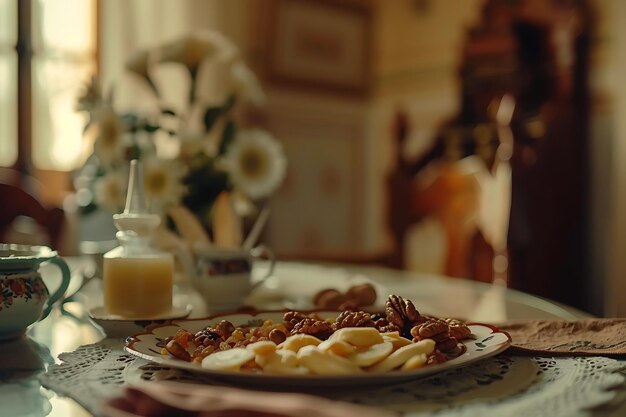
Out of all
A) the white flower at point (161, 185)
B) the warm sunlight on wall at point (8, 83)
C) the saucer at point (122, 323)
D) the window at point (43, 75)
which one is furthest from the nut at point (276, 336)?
the warm sunlight on wall at point (8, 83)

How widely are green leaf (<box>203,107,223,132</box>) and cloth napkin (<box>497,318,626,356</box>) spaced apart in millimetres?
664

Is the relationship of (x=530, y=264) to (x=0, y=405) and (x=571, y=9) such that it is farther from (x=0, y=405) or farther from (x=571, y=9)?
(x=0, y=405)

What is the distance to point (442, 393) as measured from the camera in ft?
1.70

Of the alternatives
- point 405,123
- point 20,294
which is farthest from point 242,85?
point 405,123

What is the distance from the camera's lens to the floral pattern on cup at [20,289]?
2.35 feet

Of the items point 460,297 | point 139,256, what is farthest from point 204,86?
point 139,256

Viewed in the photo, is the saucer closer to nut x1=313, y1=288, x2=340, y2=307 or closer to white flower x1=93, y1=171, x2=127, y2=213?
nut x1=313, y1=288, x2=340, y2=307

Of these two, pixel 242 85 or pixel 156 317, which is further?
pixel 242 85

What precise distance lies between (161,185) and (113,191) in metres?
0.09

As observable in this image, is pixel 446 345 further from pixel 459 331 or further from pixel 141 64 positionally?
pixel 141 64

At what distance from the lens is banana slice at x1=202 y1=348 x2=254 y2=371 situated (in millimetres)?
521

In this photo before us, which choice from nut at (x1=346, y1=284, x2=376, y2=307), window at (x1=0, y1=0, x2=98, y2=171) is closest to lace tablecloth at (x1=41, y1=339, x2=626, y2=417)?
nut at (x1=346, y1=284, x2=376, y2=307)

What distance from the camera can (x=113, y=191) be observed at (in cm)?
118

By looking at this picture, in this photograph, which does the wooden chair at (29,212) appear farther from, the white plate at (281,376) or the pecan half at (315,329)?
the pecan half at (315,329)
